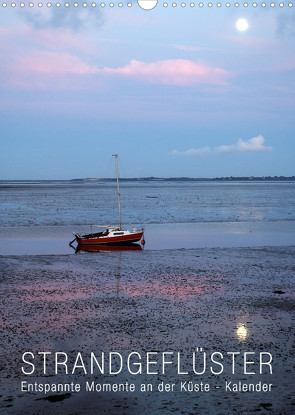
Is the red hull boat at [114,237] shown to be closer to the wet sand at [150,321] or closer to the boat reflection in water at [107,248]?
the boat reflection in water at [107,248]

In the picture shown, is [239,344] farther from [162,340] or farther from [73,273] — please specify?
[73,273]

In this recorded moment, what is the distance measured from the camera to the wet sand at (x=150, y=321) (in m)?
9.62

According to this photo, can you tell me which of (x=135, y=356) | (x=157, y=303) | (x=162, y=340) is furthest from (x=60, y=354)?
(x=157, y=303)

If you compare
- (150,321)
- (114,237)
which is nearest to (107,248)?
(114,237)

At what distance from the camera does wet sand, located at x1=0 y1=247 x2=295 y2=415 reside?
31.6ft

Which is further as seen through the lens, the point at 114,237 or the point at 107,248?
the point at 114,237

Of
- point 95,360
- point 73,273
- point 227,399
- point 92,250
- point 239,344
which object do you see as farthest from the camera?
point 92,250

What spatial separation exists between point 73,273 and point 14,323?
9.22 m

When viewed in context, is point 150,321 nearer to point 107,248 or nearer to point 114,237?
point 107,248

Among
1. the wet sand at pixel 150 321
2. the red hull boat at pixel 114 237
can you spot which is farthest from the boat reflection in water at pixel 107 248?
the wet sand at pixel 150 321

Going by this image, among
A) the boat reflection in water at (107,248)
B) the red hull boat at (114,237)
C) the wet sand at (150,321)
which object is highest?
the red hull boat at (114,237)

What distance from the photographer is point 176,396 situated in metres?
9.84

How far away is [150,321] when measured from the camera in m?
15.0

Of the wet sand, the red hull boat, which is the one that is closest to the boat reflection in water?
the red hull boat
